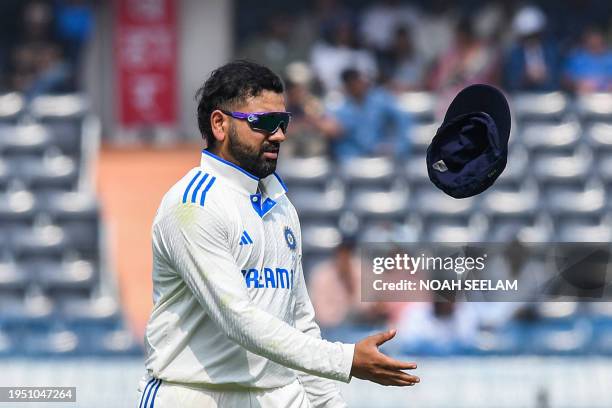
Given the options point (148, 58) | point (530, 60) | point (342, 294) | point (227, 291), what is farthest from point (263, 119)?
point (148, 58)

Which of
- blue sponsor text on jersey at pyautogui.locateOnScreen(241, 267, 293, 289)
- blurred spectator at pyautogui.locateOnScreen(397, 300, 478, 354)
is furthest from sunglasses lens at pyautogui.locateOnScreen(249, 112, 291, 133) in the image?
blurred spectator at pyautogui.locateOnScreen(397, 300, 478, 354)

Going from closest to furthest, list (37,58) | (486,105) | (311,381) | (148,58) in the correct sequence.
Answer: (311,381), (486,105), (37,58), (148,58)

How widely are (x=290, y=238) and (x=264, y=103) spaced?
41 cm

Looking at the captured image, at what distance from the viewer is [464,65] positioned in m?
12.0

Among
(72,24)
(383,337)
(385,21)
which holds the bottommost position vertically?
(383,337)

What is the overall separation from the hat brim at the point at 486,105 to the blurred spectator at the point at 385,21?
8.49 m

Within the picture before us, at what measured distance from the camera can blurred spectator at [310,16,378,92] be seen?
11945 millimetres

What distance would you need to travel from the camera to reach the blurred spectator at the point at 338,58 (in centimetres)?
1195

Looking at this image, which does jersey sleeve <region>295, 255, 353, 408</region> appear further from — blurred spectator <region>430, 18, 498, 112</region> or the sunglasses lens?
blurred spectator <region>430, 18, 498, 112</region>

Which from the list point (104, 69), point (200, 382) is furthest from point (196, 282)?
point (104, 69)

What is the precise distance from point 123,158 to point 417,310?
19.2 ft

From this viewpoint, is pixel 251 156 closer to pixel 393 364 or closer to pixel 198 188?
pixel 198 188

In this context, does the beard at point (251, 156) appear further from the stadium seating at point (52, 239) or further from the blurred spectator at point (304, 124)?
the blurred spectator at point (304, 124)

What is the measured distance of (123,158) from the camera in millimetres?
13328
